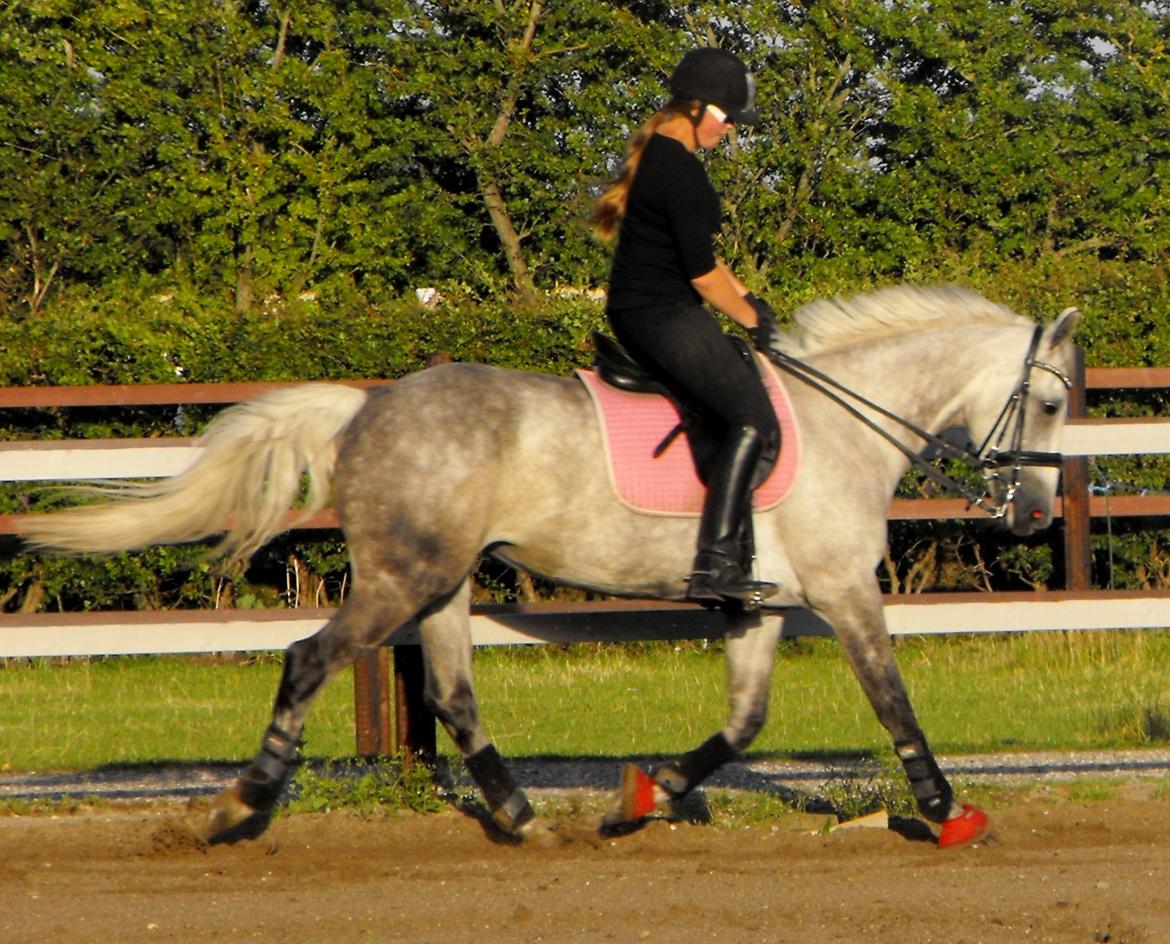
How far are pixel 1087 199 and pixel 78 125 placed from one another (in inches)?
456

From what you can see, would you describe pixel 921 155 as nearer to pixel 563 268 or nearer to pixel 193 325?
pixel 563 268

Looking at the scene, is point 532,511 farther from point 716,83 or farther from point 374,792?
point 716,83

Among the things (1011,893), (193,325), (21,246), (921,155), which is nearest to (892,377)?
(1011,893)

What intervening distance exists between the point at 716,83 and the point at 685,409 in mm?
1081

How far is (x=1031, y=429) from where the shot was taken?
6770 millimetres

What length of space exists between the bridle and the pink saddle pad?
29cm

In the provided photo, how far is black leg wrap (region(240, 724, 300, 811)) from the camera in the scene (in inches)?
245

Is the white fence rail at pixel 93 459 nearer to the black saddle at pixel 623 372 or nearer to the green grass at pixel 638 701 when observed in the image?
the black saddle at pixel 623 372

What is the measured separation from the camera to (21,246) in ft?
66.2

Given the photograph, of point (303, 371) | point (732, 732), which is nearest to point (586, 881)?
point (732, 732)

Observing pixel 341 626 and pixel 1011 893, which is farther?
pixel 341 626

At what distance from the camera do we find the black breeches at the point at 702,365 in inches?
248

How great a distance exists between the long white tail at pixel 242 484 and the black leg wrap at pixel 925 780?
2116 mm

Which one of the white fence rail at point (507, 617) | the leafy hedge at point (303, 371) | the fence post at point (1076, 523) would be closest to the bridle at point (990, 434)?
the white fence rail at point (507, 617)
